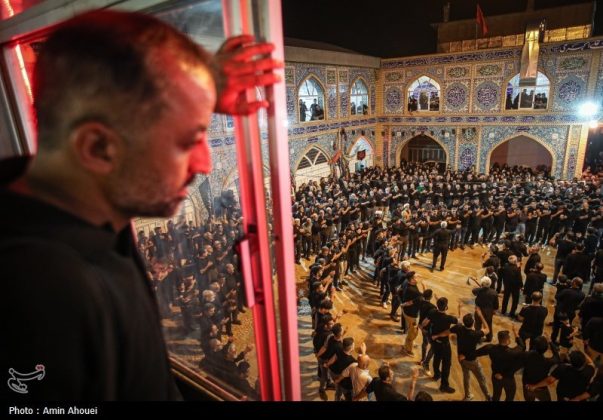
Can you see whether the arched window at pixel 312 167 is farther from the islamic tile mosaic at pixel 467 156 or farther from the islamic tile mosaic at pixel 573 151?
the islamic tile mosaic at pixel 573 151

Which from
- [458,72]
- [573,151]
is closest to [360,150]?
[458,72]

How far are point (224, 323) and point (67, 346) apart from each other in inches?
91.0

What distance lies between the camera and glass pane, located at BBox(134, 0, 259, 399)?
1.88 meters

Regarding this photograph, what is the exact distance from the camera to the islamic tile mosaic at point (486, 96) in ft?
49.9

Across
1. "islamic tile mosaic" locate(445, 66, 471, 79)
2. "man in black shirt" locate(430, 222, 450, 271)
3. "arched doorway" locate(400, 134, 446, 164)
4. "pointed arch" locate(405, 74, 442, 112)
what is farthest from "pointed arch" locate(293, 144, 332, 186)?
"man in black shirt" locate(430, 222, 450, 271)

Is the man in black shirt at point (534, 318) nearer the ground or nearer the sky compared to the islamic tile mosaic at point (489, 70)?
nearer the ground

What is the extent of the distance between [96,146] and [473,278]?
→ 7.07 metres

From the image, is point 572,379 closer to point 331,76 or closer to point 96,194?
point 96,194

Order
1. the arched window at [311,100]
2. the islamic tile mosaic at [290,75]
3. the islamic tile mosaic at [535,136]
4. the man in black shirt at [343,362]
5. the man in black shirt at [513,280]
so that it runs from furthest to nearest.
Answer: the islamic tile mosaic at [535,136]
the arched window at [311,100]
the islamic tile mosaic at [290,75]
the man in black shirt at [513,280]
the man in black shirt at [343,362]

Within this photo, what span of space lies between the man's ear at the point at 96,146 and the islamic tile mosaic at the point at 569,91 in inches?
684

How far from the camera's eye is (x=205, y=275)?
259cm

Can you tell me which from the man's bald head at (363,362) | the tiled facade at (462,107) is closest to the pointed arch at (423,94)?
the tiled facade at (462,107)

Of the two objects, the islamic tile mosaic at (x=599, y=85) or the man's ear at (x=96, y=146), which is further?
the islamic tile mosaic at (x=599, y=85)

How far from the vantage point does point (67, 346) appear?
74 centimetres
